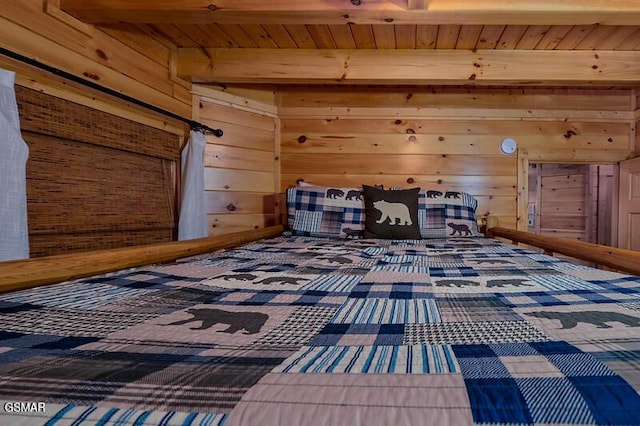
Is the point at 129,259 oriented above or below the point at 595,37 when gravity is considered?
below

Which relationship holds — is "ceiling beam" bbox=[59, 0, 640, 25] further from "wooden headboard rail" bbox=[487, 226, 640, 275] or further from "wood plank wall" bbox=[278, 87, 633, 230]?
"wood plank wall" bbox=[278, 87, 633, 230]

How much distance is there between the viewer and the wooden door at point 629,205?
259 centimetres

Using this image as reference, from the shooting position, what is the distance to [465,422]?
0.33m

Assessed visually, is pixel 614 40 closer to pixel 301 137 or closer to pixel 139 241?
pixel 301 137

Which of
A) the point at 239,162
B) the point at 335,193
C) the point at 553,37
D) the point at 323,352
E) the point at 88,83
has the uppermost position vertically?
the point at 553,37

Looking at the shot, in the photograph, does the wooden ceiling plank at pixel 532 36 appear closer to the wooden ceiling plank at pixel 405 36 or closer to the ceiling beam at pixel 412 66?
the ceiling beam at pixel 412 66

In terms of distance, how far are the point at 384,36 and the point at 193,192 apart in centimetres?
153

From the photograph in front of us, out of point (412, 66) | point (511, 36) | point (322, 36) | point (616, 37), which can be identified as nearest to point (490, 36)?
point (511, 36)

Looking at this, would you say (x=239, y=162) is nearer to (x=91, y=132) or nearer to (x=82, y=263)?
(x=91, y=132)

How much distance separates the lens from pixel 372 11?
1.58 m

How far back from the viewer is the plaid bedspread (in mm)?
342

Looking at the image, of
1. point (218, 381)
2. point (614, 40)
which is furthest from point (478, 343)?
point (614, 40)

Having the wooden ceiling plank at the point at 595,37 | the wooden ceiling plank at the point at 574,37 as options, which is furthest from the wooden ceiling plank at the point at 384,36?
the wooden ceiling plank at the point at 595,37

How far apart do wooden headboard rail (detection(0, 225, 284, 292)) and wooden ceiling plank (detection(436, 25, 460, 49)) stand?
1.77 metres
